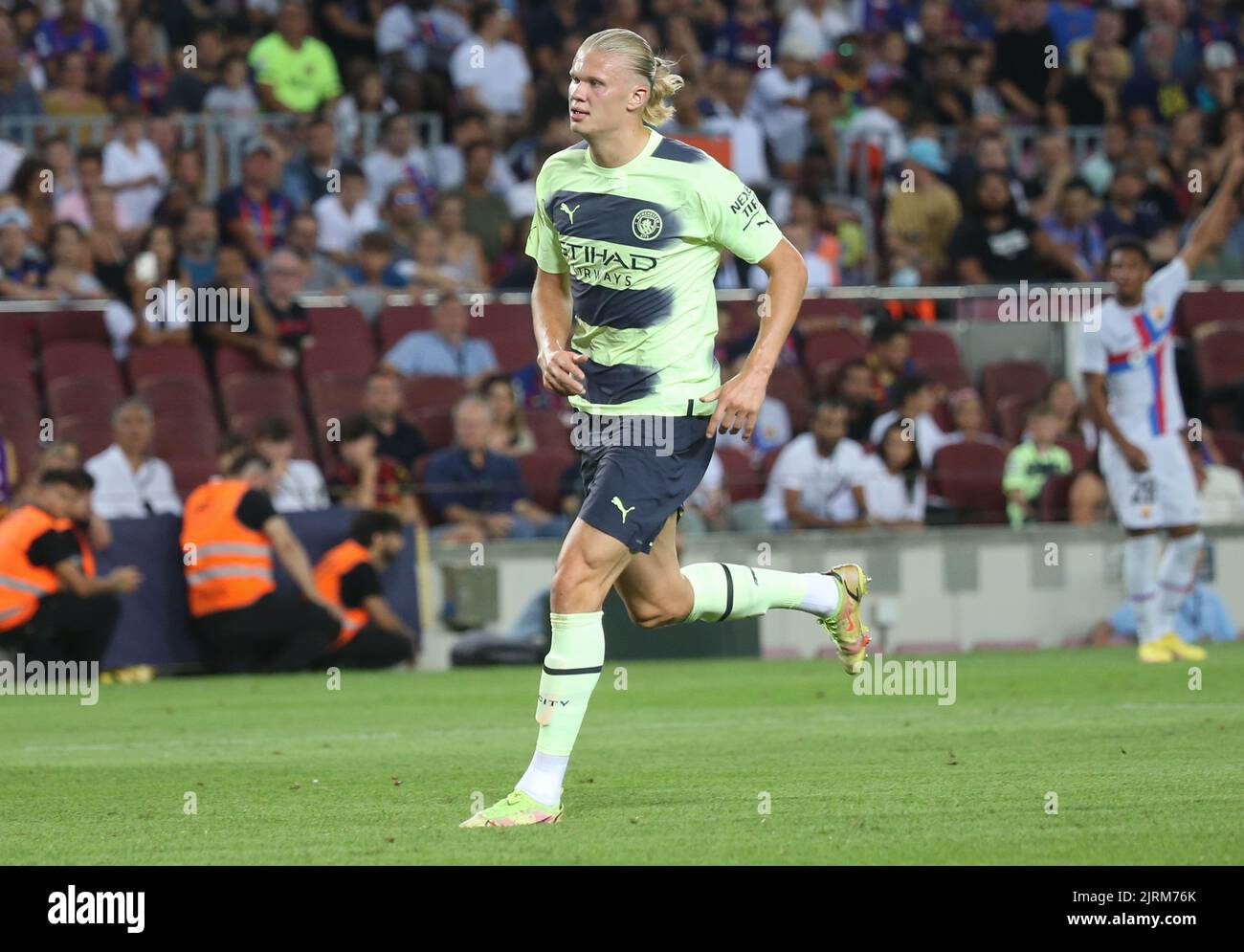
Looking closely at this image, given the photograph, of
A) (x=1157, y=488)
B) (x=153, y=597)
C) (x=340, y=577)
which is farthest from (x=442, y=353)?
(x=1157, y=488)

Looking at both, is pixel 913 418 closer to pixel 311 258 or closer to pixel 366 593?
pixel 366 593

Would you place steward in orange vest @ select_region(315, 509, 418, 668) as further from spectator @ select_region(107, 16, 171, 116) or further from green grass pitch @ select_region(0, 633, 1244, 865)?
spectator @ select_region(107, 16, 171, 116)

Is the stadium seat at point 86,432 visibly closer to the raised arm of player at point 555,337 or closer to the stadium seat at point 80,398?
the stadium seat at point 80,398

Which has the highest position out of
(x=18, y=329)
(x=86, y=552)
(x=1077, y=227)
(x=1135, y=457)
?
(x=1077, y=227)

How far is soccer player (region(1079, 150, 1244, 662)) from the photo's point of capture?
42.7 ft

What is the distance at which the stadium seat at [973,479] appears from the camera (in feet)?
51.0

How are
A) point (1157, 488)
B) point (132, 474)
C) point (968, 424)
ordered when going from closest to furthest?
point (1157, 488), point (132, 474), point (968, 424)

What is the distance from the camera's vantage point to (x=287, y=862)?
5551 mm

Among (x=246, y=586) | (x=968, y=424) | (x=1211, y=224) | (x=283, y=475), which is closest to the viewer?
(x=1211, y=224)

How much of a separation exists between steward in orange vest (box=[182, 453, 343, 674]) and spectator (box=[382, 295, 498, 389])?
2.54 metres

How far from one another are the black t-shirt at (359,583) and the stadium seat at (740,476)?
2791 millimetres

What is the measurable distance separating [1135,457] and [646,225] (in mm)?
6882

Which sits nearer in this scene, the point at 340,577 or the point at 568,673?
the point at 568,673

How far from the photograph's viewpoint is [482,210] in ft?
59.5
